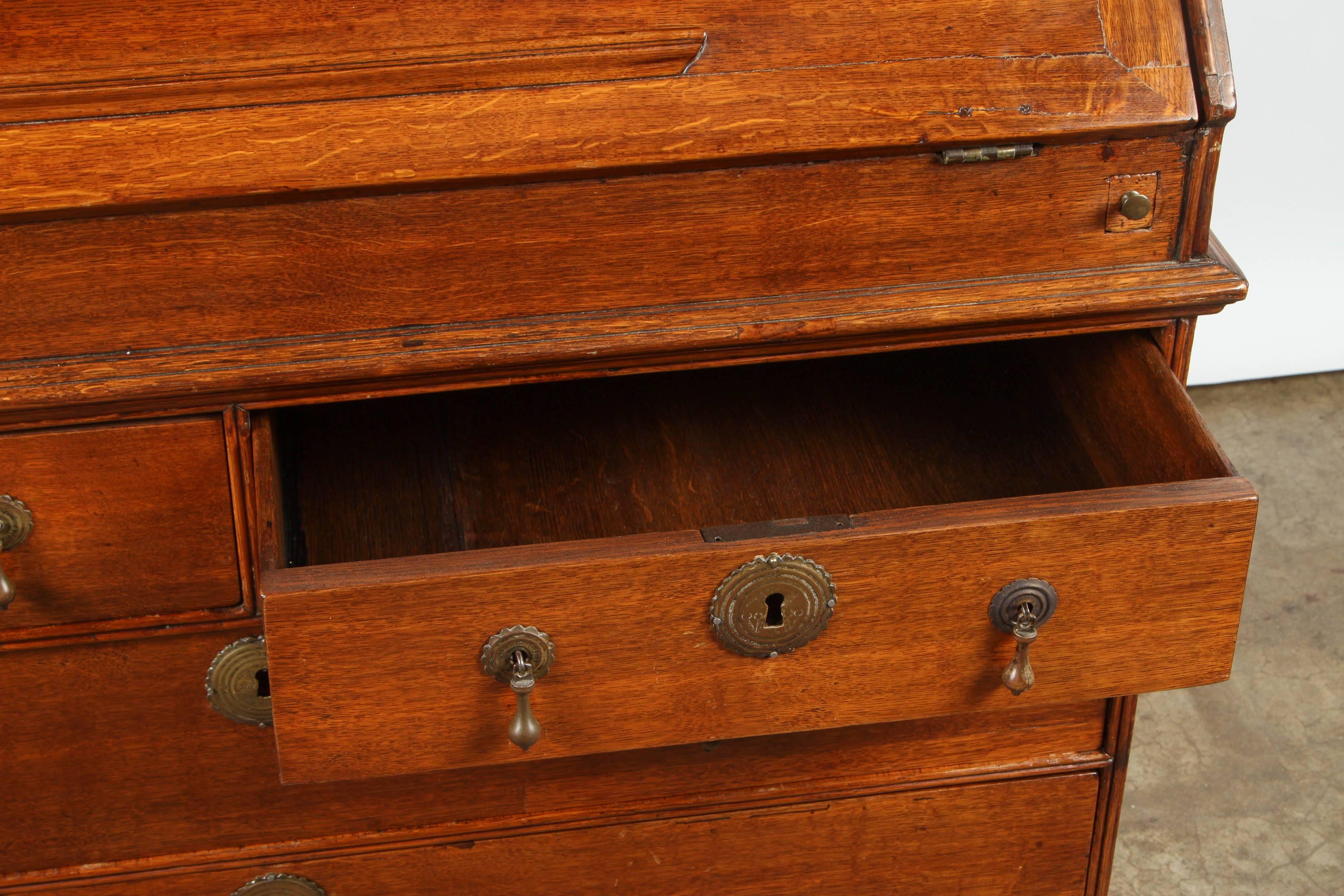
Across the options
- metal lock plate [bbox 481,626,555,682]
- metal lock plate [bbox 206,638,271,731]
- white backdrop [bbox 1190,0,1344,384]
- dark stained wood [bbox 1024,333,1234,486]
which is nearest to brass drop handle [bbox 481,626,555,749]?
metal lock plate [bbox 481,626,555,682]

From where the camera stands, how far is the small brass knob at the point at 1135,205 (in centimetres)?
93

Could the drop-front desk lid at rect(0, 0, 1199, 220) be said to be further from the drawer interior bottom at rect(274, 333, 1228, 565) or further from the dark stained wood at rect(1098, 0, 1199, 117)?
the drawer interior bottom at rect(274, 333, 1228, 565)

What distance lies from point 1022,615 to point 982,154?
0.95ft

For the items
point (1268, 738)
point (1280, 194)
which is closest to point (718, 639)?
point (1268, 738)

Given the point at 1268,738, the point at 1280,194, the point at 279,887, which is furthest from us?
the point at 1280,194

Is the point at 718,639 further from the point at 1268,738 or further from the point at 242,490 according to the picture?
the point at 1268,738

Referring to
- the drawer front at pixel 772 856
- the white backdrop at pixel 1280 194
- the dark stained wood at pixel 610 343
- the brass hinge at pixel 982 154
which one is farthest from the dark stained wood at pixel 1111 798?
the white backdrop at pixel 1280 194

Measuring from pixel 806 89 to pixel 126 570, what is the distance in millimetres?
552

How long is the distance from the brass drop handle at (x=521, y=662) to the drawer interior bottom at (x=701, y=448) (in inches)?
9.8

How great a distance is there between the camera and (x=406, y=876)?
1157mm

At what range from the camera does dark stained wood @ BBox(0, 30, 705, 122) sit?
2.80ft

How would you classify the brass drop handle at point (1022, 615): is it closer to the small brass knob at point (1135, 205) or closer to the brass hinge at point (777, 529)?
the brass hinge at point (777, 529)

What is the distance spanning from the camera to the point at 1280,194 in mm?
2256

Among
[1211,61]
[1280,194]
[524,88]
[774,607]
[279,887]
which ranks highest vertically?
[1280,194]
